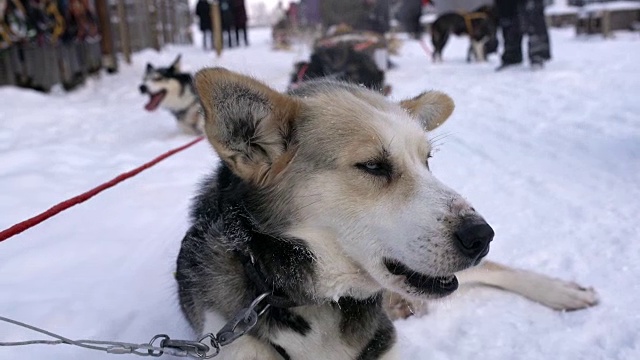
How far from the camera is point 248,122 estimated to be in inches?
61.5

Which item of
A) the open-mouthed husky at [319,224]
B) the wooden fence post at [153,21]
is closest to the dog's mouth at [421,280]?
the open-mouthed husky at [319,224]

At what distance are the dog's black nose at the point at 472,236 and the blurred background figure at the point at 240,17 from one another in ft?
67.2

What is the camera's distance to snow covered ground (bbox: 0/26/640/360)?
208cm

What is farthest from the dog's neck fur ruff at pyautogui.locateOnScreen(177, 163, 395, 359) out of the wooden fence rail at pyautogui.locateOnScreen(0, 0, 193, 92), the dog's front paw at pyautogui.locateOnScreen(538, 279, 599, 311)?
the wooden fence rail at pyautogui.locateOnScreen(0, 0, 193, 92)

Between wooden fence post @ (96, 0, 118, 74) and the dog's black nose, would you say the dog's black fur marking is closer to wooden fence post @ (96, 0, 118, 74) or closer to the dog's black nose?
the dog's black nose

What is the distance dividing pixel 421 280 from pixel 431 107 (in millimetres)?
808

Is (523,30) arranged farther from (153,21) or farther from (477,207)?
(153,21)

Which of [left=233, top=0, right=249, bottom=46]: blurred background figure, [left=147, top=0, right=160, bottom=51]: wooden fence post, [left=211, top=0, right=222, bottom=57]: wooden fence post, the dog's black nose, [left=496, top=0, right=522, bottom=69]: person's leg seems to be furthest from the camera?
[left=233, top=0, right=249, bottom=46]: blurred background figure

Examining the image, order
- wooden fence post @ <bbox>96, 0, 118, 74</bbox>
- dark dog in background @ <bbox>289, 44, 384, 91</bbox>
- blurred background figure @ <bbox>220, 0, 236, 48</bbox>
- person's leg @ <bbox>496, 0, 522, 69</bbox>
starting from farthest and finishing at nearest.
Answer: blurred background figure @ <bbox>220, 0, 236, 48</bbox> < wooden fence post @ <bbox>96, 0, 118, 74</bbox> < person's leg @ <bbox>496, 0, 522, 69</bbox> < dark dog in background @ <bbox>289, 44, 384, 91</bbox>

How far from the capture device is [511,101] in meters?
6.51

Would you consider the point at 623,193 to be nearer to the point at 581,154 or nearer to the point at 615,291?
the point at 581,154

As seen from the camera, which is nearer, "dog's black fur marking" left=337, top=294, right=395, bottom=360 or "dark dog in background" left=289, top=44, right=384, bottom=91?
"dog's black fur marking" left=337, top=294, right=395, bottom=360

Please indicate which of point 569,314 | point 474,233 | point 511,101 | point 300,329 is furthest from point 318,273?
point 511,101

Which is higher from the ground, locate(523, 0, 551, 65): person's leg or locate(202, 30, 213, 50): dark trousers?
locate(523, 0, 551, 65): person's leg
